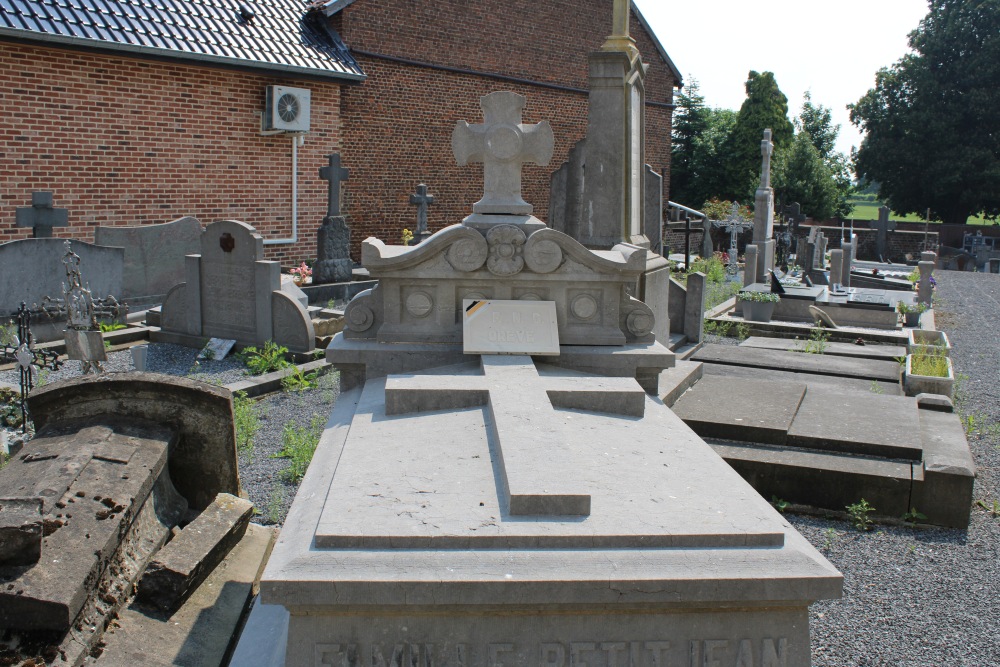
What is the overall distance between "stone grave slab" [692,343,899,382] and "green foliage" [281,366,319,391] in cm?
356

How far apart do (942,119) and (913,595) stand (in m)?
36.5

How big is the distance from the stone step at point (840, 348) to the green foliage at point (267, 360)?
4.95m

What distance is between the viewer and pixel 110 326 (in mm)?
9766

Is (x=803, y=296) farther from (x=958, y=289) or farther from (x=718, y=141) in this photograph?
(x=718, y=141)

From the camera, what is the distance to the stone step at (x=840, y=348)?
367 inches

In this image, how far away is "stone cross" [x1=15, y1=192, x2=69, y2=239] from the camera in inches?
369

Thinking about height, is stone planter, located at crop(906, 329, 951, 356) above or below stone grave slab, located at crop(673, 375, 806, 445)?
above

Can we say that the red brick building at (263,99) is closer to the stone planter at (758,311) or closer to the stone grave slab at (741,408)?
the stone planter at (758,311)

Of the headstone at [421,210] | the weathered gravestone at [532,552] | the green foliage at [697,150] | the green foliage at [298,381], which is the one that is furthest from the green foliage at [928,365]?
the green foliage at [697,150]

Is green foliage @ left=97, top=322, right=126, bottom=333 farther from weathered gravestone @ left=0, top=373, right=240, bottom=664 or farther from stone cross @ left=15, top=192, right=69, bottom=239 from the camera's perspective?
weathered gravestone @ left=0, top=373, right=240, bottom=664

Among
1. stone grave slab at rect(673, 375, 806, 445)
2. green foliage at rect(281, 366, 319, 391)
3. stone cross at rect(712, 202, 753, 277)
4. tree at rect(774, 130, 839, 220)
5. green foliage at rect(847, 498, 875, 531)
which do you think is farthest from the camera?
tree at rect(774, 130, 839, 220)

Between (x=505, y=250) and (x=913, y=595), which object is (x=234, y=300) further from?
(x=913, y=595)

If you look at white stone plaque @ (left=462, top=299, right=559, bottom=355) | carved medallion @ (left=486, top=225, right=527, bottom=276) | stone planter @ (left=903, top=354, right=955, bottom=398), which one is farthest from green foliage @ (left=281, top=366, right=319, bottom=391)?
stone planter @ (left=903, top=354, right=955, bottom=398)

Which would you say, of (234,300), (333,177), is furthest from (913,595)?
(333,177)
